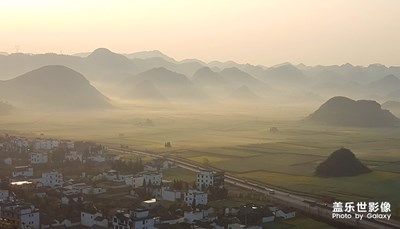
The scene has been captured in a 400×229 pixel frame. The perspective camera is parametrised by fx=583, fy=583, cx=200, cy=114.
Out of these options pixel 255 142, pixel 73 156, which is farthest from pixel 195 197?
pixel 255 142

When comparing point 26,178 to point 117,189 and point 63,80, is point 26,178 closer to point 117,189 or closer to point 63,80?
point 117,189

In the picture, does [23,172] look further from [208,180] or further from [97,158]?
[208,180]

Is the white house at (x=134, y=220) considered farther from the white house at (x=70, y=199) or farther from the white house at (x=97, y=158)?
the white house at (x=97, y=158)

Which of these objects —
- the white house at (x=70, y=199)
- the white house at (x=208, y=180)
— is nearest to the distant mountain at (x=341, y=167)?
the white house at (x=208, y=180)

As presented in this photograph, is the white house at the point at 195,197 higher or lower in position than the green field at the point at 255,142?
lower

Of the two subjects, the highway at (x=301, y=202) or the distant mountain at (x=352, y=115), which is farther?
the distant mountain at (x=352, y=115)

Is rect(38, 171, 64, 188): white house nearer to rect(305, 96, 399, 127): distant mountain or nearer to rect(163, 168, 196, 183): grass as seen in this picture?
rect(163, 168, 196, 183): grass
